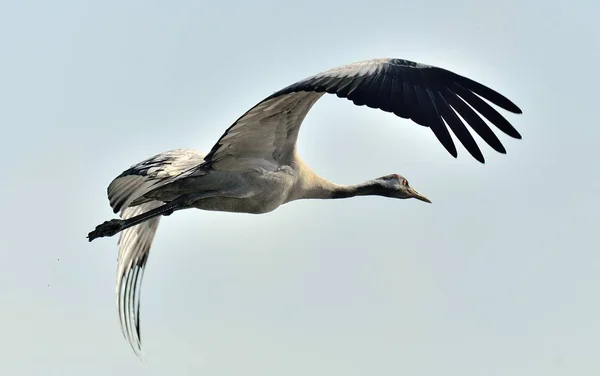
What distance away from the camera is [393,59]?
44.9 feet

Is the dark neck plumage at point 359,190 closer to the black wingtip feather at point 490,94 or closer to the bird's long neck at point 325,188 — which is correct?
the bird's long neck at point 325,188

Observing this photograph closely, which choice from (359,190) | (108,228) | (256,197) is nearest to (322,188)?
(359,190)

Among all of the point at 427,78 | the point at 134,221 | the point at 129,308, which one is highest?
the point at 427,78

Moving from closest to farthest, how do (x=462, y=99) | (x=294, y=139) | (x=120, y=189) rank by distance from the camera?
(x=462, y=99) < (x=294, y=139) < (x=120, y=189)

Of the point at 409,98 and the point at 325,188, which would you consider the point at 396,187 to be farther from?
the point at 409,98

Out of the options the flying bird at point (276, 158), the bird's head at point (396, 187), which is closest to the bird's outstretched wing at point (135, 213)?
the flying bird at point (276, 158)

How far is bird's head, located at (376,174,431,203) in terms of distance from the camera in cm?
1817

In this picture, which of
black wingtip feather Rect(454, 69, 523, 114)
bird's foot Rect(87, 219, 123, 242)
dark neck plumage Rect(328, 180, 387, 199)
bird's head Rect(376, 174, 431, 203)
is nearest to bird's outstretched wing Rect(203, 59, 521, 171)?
black wingtip feather Rect(454, 69, 523, 114)

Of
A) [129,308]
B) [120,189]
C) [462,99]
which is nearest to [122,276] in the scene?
[129,308]

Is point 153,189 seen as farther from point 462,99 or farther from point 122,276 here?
point 462,99

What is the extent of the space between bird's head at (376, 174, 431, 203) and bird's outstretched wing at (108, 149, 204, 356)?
9.64ft

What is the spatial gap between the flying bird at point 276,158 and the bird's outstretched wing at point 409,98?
10 millimetres

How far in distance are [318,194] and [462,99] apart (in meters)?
4.51

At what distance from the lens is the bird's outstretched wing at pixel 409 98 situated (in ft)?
40.3
